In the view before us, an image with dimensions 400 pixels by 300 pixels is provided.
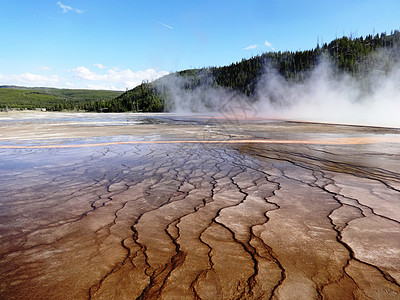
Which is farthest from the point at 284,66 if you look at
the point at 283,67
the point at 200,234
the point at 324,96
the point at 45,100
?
the point at 45,100

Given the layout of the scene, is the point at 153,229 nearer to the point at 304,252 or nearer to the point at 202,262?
the point at 202,262

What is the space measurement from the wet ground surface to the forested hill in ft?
181

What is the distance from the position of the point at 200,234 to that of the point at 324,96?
45270 mm

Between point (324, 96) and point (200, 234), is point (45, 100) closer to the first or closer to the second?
point (324, 96)

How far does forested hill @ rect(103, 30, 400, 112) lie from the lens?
5297cm

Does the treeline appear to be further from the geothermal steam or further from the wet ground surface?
the wet ground surface

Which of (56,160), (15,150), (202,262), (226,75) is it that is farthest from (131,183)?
(226,75)

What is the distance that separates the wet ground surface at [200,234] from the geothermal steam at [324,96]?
860 inches

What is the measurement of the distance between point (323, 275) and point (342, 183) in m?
2.24

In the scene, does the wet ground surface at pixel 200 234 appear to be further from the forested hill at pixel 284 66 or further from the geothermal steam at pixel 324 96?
the forested hill at pixel 284 66

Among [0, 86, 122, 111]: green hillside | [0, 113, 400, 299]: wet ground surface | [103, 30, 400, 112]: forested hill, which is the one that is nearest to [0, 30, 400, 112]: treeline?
[103, 30, 400, 112]: forested hill

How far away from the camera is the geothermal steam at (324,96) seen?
30541mm

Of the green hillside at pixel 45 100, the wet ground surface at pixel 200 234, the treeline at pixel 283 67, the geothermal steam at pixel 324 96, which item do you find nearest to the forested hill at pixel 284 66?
the treeline at pixel 283 67

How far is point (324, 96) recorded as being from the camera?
1604 inches
